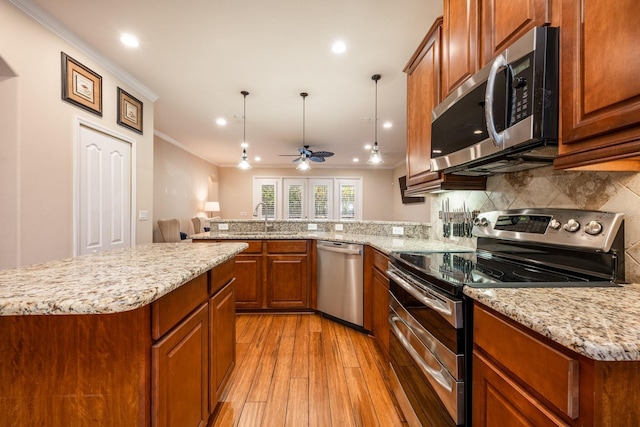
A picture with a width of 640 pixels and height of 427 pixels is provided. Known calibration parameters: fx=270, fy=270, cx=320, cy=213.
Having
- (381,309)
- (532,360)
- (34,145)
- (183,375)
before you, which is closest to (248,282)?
(381,309)

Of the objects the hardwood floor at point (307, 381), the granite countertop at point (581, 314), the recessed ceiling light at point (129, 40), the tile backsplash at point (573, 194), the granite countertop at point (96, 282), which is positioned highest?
the recessed ceiling light at point (129, 40)

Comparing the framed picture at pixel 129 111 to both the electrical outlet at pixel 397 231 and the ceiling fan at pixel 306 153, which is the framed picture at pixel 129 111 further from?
the electrical outlet at pixel 397 231

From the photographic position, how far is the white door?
2469 millimetres

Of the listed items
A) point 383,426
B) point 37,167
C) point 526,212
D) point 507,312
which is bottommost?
point 383,426

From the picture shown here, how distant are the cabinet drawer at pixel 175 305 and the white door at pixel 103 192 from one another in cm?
194

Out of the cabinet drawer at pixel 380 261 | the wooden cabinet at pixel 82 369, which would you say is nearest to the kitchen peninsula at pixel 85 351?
the wooden cabinet at pixel 82 369

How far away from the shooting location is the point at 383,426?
58.5 inches

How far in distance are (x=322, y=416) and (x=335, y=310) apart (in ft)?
4.31

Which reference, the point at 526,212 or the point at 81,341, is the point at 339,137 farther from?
the point at 81,341

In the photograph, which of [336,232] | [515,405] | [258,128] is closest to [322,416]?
[515,405]

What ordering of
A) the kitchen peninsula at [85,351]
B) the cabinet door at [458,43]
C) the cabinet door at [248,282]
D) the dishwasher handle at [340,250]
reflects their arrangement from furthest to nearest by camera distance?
1. the cabinet door at [248,282]
2. the dishwasher handle at [340,250]
3. the cabinet door at [458,43]
4. the kitchen peninsula at [85,351]

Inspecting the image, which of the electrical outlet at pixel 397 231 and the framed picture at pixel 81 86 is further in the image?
the electrical outlet at pixel 397 231

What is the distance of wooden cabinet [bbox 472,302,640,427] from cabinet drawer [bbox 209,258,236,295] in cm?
121

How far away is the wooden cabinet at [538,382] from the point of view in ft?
1.83
